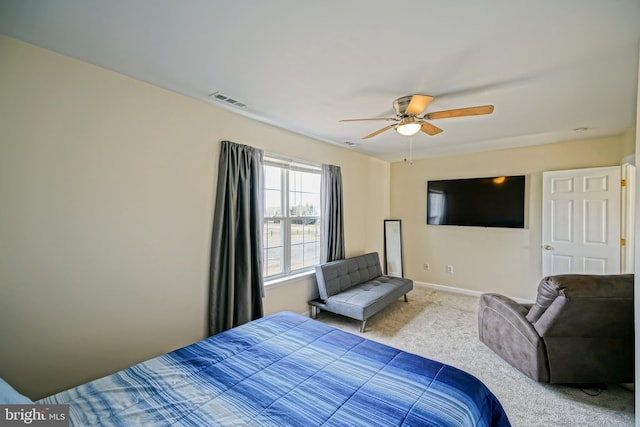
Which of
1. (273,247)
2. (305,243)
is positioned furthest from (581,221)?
(273,247)

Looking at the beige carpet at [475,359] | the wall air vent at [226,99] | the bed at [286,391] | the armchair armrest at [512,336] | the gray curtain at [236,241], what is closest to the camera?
the bed at [286,391]

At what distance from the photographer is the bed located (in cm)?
121

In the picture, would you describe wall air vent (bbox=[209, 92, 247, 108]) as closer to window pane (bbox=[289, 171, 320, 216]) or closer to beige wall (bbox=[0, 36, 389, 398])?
beige wall (bbox=[0, 36, 389, 398])

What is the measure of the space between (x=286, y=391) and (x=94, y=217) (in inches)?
70.6

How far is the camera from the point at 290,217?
356 centimetres

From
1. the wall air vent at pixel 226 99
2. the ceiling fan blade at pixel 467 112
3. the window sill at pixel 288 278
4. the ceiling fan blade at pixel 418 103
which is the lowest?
the window sill at pixel 288 278

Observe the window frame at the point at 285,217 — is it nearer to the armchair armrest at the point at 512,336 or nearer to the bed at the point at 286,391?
the bed at the point at 286,391

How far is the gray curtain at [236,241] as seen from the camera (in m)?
2.60

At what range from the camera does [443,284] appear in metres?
4.86

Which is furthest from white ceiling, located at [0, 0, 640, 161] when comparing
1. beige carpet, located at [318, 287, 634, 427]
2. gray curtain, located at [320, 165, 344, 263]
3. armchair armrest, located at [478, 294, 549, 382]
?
beige carpet, located at [318, 287, 634, 427]

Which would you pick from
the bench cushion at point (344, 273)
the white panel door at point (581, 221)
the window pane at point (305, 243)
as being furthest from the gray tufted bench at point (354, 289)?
the white panel door at point (581, 221)

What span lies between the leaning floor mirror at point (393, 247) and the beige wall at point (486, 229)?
18 cm

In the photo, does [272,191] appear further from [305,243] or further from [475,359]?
[475,359]

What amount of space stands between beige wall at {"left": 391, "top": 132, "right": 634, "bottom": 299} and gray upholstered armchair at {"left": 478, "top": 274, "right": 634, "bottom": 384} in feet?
7.19
